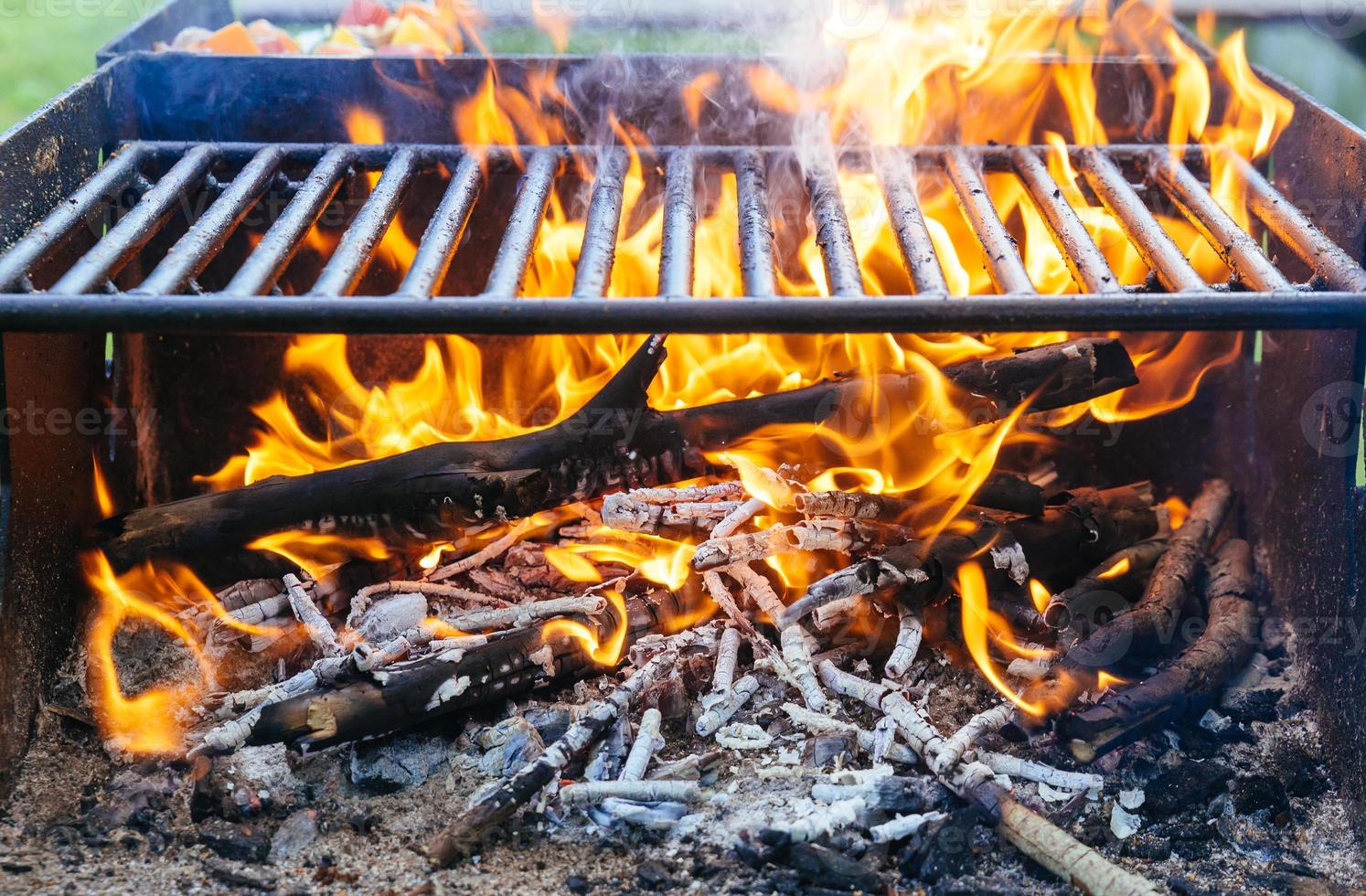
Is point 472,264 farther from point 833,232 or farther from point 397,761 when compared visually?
point 397,761

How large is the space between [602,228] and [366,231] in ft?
1.82

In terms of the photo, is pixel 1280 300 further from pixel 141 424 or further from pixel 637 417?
pixel 141 424

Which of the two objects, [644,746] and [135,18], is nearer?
[644,746]

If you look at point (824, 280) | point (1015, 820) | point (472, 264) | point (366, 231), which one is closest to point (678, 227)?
point (824, 280)

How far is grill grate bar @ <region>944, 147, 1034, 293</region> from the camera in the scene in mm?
2373

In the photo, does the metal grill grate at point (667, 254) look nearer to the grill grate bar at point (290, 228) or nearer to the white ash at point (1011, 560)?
the grill grate bar at point (290, 228)

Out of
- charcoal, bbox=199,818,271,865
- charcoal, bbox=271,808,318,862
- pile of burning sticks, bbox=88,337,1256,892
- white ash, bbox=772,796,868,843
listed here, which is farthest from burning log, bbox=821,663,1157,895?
charcoal, bbox=199,818,271,865

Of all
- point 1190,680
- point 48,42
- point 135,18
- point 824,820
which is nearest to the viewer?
A: point 824,820

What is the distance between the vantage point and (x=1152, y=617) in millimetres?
3047

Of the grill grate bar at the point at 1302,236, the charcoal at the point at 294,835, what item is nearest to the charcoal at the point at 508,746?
the charcoal at the point at 294,835

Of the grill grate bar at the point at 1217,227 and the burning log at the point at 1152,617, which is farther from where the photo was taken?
the burning log at the point at 1152,617

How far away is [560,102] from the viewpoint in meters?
3.33

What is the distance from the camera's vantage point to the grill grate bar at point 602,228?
7.63 ft

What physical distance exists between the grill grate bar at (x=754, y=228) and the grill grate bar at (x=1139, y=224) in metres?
0.87
